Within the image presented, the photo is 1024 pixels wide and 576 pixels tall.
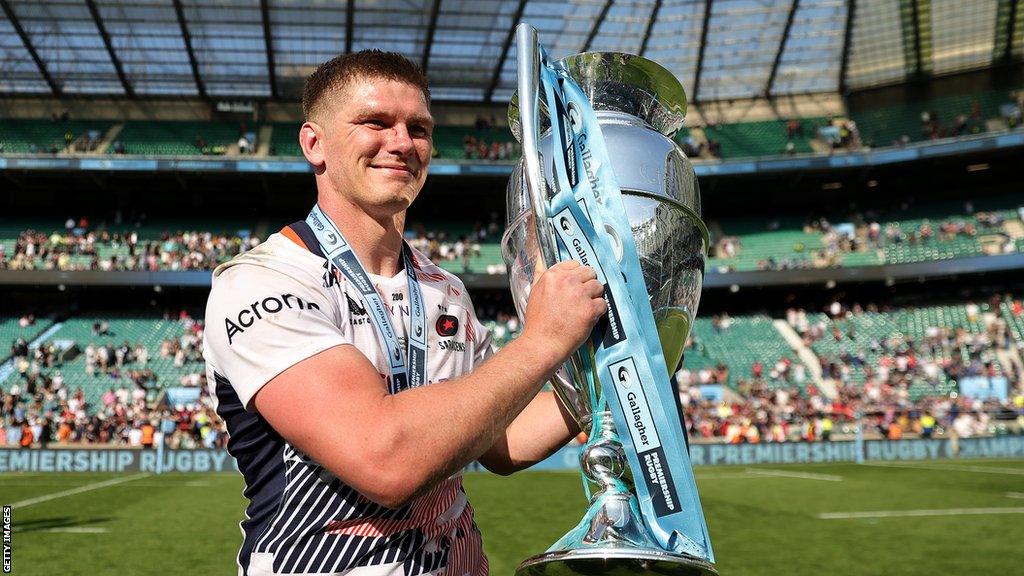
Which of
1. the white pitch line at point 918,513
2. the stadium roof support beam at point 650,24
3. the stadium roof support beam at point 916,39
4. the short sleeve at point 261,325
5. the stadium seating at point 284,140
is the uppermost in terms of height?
the stadium roof support beam at point 650,24

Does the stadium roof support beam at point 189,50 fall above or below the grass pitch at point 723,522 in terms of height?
above

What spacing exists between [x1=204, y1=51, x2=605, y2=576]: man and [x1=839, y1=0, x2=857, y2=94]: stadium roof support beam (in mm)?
33329

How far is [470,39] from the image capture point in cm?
3139

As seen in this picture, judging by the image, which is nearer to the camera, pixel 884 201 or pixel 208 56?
pixel 208 56

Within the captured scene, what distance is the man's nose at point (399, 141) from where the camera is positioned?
1.75 m

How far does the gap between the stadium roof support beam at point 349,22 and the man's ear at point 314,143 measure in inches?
1140

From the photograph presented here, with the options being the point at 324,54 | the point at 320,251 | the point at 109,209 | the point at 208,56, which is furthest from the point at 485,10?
the point at 320,251

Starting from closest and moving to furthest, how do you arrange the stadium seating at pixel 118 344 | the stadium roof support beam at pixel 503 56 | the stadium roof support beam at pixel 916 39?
the stadium seating at pixel 118 344 → the stadium roof support beam at pixel 503 56 → the stadium roof support beam at pixel 916 39

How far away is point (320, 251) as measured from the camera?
1.77 m

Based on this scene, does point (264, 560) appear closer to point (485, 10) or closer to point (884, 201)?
point (485, 10)

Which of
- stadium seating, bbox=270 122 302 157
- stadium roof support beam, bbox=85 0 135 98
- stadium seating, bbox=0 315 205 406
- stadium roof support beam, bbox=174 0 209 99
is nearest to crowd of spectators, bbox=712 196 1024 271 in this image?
stadium seating, bbox=270 122 302 157

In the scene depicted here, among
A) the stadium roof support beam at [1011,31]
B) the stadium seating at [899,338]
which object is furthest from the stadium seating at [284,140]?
the stadium roof support beam at [1011,31]

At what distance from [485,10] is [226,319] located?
29.6 metres

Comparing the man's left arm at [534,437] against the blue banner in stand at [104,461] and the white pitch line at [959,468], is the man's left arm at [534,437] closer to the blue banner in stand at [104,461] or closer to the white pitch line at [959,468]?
the white pitch line at [959,468]
